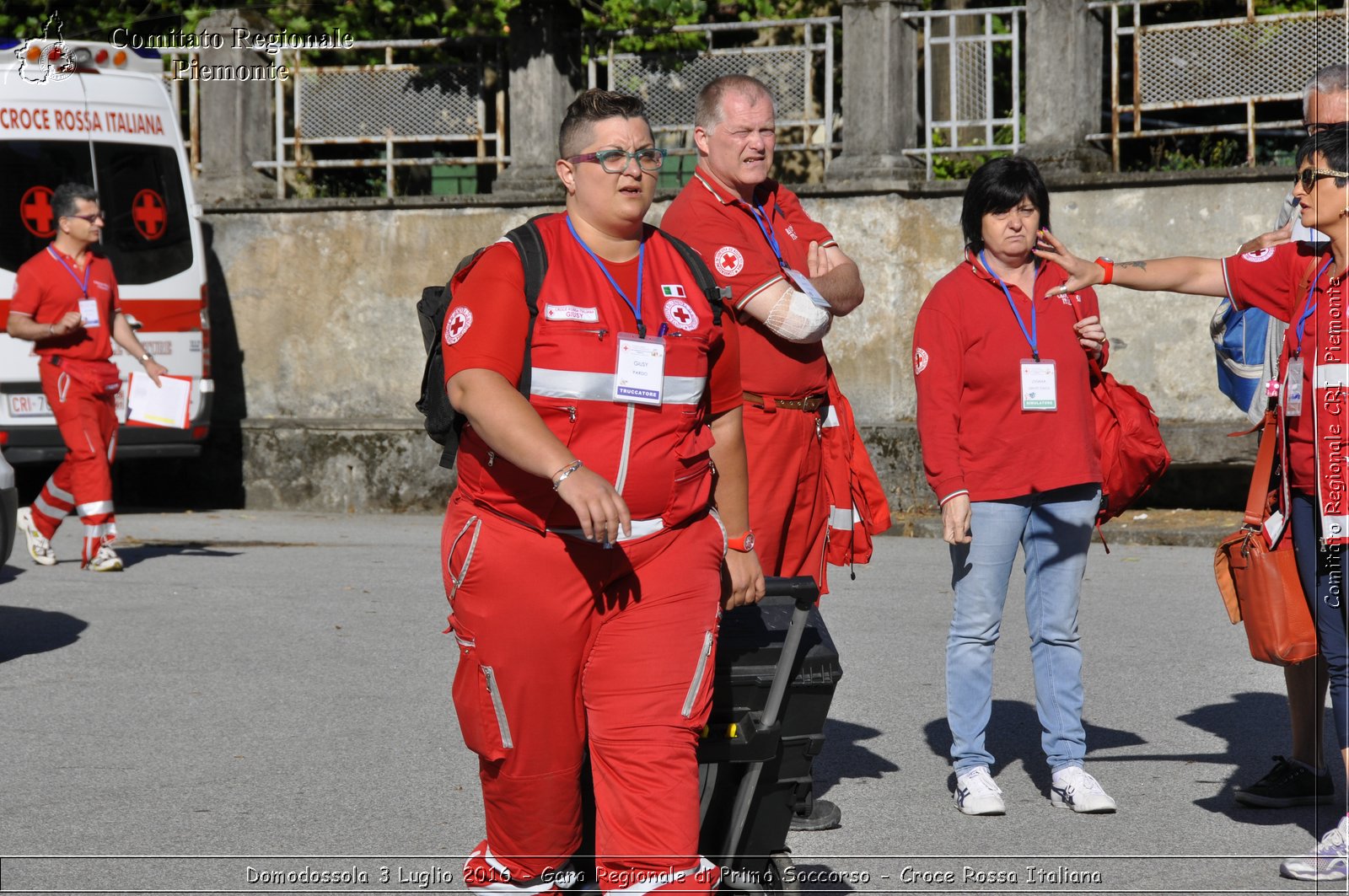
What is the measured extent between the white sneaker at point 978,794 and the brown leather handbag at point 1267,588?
0.94 metres

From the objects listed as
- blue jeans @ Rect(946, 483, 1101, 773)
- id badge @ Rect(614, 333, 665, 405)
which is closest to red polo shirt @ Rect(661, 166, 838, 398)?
blue jeans @ Rect(946, 483, 1101, 773)

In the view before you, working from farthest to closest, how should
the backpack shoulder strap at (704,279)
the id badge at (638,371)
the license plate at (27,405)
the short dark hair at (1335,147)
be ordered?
1. the license plate at (27,405)
2. the short dark hair at (1335,147)
3. the backpack shoulder strap at (704,279)
4. the id badge at (638,371)

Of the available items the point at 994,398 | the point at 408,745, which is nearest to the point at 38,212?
the point at 408,745

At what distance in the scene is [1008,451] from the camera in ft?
18.2

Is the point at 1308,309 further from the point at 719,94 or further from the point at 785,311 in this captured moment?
the point at 719,94

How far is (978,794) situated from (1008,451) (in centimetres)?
111

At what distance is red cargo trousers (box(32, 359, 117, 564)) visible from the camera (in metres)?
10.3

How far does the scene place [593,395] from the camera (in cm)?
385

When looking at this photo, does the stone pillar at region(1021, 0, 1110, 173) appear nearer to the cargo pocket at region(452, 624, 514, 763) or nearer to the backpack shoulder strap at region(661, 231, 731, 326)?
the backpack shoulder strap at region(661, 231, 731, 326)

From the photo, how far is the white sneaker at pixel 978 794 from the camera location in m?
5.43

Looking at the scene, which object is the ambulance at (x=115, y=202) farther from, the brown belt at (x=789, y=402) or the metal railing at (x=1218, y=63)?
the brown belt at (x=789, y=402)

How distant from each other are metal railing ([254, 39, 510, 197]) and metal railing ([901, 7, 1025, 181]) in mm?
3512

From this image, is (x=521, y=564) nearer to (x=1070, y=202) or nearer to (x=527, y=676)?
(x=527, y=676)

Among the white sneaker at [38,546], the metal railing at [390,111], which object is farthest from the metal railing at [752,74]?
the white sneaker at [38,546]
